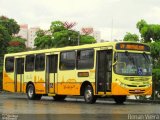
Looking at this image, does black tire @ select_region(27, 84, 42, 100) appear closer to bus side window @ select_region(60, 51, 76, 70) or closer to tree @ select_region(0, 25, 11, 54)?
bus side window @ select_region(60, 51, 76, 70)

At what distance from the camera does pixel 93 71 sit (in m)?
25.0

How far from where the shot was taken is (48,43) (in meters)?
58.7

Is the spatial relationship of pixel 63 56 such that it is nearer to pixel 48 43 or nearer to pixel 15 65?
pixel 15 65

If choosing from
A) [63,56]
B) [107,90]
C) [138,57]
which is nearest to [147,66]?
[138,57]

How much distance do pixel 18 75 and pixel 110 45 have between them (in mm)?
9999

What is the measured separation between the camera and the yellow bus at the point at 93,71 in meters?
24.1

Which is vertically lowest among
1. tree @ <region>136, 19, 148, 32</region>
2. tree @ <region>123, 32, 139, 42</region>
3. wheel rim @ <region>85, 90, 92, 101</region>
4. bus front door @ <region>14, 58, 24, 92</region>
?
wheel rim @ <region>85, 90, 92, 101</region>

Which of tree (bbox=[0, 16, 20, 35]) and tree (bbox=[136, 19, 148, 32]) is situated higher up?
tree (bbox=[0, 16, 20, 35])

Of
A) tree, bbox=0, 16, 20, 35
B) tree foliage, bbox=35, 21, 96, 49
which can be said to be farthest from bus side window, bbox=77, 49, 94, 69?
tree, bbox=0, 16, 20, 35

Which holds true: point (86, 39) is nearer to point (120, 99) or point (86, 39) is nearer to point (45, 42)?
point (45, 42)

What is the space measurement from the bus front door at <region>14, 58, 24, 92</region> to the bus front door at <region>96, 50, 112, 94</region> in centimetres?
861

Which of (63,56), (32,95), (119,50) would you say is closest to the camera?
(119,50)

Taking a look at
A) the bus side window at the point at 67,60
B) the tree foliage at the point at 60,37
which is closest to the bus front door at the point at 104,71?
the bus side window at the point at 67,60

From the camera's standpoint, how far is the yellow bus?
2408cm
